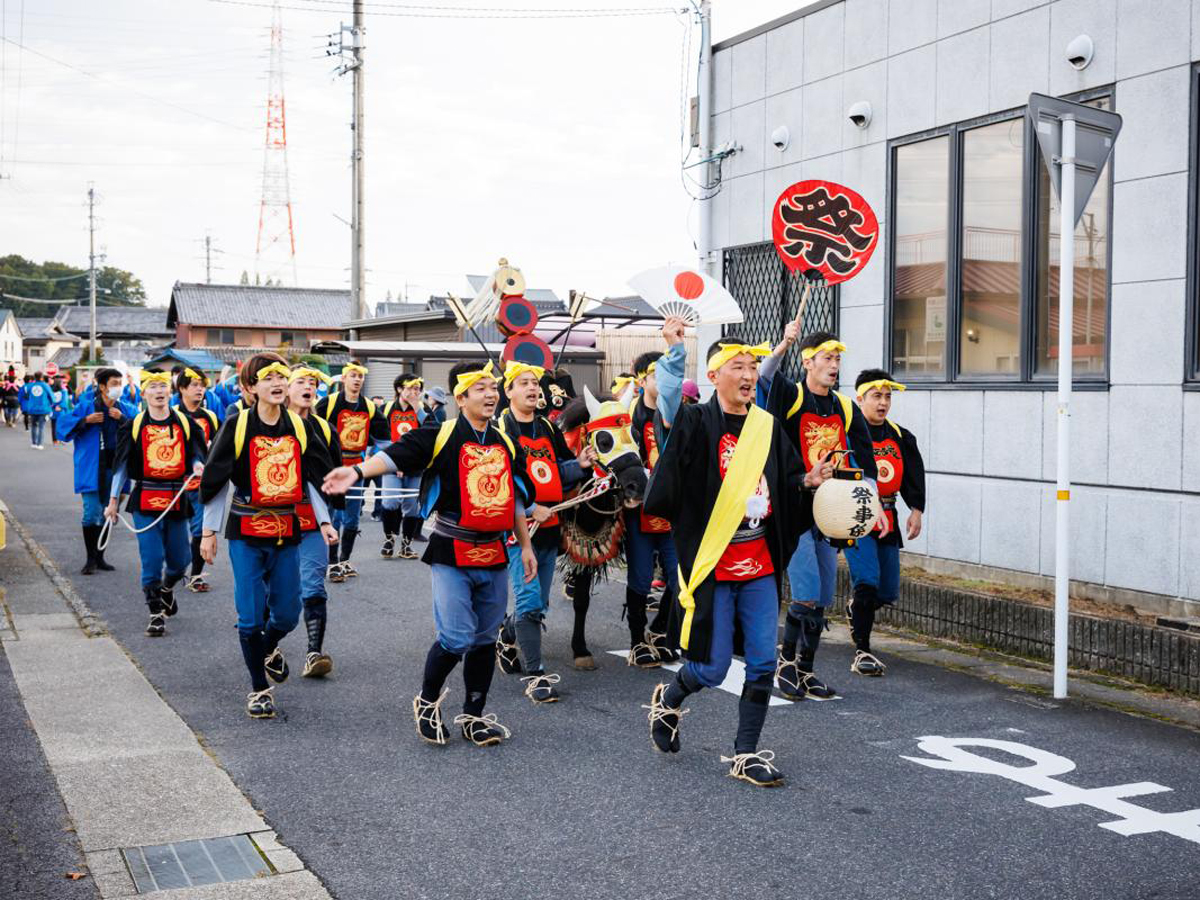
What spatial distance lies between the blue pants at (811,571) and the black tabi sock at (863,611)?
0.68 m

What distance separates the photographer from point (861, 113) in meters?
11.4

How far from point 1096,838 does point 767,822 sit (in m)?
1.30

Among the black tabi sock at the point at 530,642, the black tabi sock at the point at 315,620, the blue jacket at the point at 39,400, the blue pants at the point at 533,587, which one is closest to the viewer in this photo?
the black tabi sock at the point at 530,642

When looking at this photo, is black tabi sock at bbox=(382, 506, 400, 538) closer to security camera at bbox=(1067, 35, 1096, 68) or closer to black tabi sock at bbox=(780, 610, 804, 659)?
black tabi sock at bbox=(780, 610, 804, 659)

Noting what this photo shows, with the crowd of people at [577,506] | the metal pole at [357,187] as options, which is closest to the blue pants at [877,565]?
the crowd of people at [577,506]

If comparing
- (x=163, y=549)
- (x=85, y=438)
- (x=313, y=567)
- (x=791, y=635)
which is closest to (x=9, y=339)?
(x=85, y=438)

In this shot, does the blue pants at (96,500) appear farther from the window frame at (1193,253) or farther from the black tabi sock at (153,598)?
the window frame at (1193,253)

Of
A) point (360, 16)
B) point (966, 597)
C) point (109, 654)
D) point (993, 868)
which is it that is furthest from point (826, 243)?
point (360, 16)

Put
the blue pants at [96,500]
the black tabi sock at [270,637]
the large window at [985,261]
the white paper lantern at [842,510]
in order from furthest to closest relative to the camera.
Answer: the blue pants at [96,500] < the large window at [985,261] < the black tabi sock at [270,637] < the white paper lantern at [842,510]

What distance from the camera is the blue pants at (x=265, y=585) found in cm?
696

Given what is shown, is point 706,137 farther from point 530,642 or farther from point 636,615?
point 530,642

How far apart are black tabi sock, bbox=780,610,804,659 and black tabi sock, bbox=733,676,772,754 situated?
159 centimetres

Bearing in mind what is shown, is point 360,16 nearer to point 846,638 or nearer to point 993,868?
point 846,638

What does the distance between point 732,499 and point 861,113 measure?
6.89 metres
